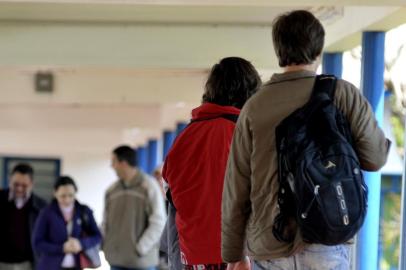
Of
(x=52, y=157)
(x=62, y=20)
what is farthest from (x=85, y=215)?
(x=52, y=157)

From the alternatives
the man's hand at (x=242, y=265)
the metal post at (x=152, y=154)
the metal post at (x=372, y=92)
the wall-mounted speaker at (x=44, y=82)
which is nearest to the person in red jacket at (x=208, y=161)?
the man's hand at (x=242, y=265)

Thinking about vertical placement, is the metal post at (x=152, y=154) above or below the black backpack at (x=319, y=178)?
below

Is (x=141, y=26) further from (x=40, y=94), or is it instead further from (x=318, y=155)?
(x=318, y=155)

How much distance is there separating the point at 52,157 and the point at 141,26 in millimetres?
16794

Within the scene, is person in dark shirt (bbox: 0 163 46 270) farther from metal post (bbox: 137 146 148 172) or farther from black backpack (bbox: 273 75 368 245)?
metal post (bbox: 137 146 148 172)

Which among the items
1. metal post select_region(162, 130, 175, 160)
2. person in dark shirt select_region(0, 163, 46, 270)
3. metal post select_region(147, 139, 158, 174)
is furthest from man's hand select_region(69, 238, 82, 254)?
metal post select_region(147, 139, 158, 174)

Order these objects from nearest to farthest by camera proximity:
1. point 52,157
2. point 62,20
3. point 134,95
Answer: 1. point 62,20
2. point 134,95
3. point 52,157

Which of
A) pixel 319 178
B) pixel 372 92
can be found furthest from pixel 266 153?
pixel 372 92

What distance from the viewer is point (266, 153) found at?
9.18 feet

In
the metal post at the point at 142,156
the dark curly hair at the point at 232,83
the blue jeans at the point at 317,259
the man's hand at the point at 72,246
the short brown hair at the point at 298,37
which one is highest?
the short brown hair at the point at 298,37

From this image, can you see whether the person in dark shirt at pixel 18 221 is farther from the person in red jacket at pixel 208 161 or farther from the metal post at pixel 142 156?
the metal post at pixel 142 156

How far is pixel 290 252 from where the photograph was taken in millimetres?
2729

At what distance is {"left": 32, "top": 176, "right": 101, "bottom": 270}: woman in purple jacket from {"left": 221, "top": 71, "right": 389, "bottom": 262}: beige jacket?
13.3ft

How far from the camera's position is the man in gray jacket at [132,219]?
23.7 feet
